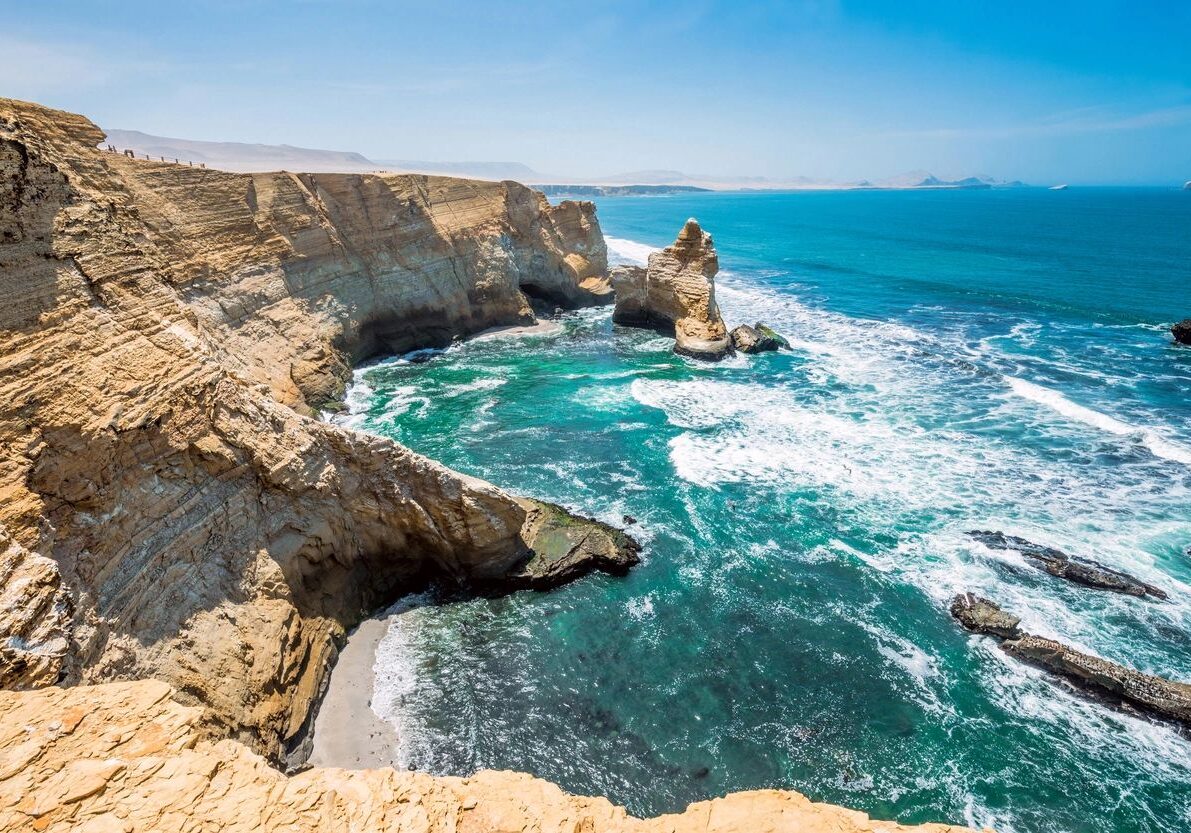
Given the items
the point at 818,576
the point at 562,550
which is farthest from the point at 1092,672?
the point at 562,550

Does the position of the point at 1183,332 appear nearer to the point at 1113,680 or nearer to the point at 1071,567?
the point at 1071,567

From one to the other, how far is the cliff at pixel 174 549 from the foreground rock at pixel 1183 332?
149 feet

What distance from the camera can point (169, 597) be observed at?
12.7 meters

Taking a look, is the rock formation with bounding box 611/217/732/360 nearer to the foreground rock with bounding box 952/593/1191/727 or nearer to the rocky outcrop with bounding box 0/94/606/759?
the foreground rock with bounding box 952/593/1191/727

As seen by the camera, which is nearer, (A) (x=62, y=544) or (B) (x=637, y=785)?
(A) (x=62, y=544)

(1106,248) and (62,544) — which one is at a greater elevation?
(62,544)

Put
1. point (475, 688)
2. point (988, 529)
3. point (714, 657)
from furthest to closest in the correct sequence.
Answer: point (988, 529) < point (714, 657) < point (475, 688)

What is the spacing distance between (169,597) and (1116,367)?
48618mm

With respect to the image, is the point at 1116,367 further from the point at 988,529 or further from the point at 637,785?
the point at 637,785

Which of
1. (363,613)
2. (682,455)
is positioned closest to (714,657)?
(363,613)

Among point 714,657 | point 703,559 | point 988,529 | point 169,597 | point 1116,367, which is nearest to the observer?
point 169,597

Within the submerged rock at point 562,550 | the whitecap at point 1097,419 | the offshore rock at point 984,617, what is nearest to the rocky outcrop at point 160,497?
the submerged rock at point 562,550

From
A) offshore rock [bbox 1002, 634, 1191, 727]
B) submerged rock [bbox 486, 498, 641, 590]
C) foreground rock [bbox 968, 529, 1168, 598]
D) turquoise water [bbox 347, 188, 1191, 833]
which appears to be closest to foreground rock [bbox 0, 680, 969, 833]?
turquoise water [bbox 347, 188, 1191, 833]

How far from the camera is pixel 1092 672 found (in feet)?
51.5
